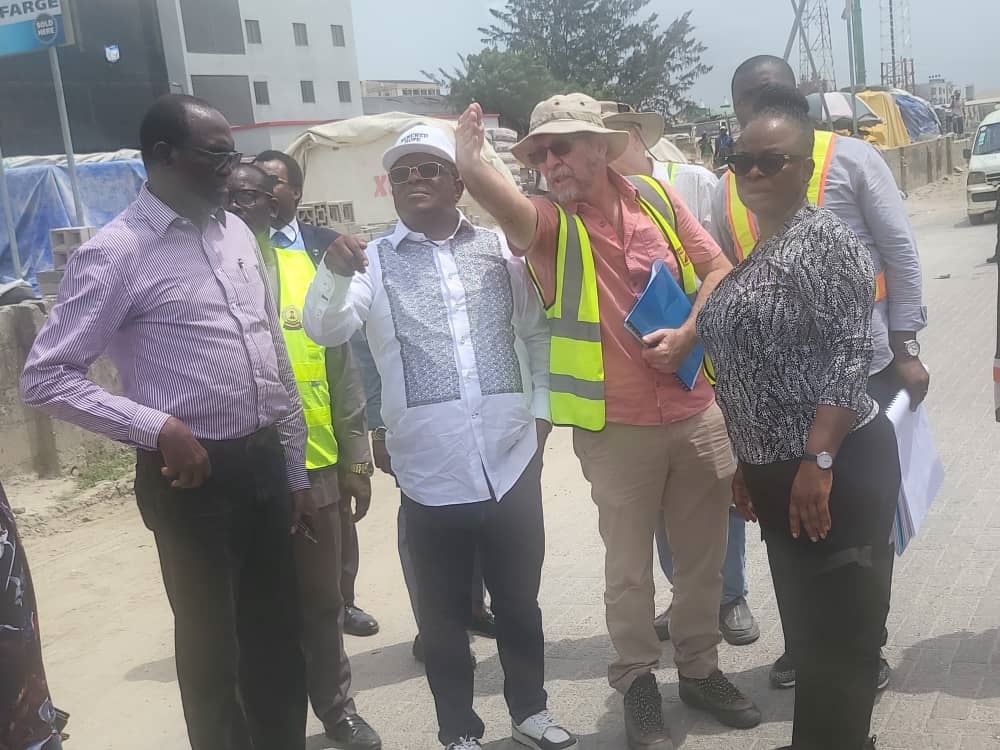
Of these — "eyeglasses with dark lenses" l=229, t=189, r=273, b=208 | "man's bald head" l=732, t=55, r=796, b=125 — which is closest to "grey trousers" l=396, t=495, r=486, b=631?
"eyeglasses with dark lenses" l=229, t=189, r=273, b=208

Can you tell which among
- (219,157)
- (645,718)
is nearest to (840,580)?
(645,718)

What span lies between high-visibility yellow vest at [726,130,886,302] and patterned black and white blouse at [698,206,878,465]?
655mm

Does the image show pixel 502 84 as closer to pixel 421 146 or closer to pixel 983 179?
pixel 983 179

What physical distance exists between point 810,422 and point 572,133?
Answer: 4.02ft

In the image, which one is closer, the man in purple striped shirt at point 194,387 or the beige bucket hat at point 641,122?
the man in purple striped shirt at point 194,387

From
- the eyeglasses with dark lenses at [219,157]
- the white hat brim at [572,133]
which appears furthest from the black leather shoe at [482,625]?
the eyeglasses with dark lenses at [219,157]

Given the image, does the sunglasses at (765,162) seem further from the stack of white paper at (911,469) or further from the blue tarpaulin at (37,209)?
the blue tarpaulin at (37,209)

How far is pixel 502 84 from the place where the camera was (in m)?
51.7

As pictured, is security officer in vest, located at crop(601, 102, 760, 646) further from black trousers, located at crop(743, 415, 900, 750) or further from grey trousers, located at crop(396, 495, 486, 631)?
black trousers, located at crop(743, 415, 900, 750)

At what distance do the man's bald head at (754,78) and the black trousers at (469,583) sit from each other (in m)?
1.38

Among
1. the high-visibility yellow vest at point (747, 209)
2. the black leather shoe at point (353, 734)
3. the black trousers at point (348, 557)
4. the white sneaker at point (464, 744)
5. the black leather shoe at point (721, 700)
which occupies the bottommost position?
the black leather shoe at point (353, 734)

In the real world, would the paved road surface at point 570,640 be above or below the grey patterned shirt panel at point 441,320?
below

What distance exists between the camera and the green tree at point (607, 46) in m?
63.3

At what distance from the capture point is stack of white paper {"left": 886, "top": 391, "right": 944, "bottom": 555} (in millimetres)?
2939
